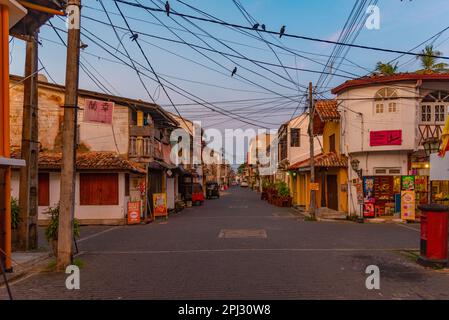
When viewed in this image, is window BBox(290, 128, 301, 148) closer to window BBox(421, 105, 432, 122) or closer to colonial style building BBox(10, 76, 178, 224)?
colonial style building BBox(10, 76, 178, 224)

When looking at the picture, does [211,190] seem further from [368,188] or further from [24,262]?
[24,262]

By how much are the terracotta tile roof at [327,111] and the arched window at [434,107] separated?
446 centimetres

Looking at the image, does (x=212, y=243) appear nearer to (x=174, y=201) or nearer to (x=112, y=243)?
(x=112, y=243)

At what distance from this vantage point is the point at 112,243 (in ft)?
43.8

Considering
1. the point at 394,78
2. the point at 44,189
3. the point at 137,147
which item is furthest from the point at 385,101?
the point at 44,189

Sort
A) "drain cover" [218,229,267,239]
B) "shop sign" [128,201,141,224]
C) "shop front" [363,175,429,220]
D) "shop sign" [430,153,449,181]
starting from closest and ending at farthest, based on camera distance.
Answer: "shop sign" [430,153,449,181]
"drain cover" [218,229,267,239]
"shop sign" [128,201,141,224]
"shop front" [363,175,429,220]

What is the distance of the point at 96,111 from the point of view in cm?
1382

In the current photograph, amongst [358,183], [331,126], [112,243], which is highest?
[331,126]

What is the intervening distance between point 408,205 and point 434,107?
5.13m

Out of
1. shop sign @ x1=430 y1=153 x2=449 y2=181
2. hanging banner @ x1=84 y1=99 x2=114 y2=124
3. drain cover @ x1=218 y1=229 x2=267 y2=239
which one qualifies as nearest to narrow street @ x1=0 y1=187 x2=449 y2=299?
drain cover @ x1=218 y1=229 x2=267 y2=239

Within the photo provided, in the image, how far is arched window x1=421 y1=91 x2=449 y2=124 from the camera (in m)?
20.1

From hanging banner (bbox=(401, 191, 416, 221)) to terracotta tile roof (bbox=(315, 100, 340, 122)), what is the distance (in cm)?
571
